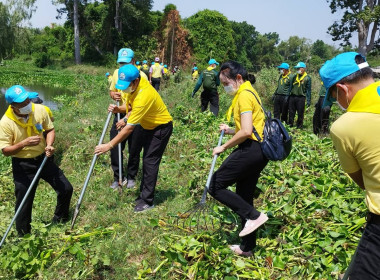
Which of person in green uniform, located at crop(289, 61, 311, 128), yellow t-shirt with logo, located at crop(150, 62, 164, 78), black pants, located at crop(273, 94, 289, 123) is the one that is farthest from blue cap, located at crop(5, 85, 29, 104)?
yellow t-shirt with logo, located at crop(150, 62, 164, 78)

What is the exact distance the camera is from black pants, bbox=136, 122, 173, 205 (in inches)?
163

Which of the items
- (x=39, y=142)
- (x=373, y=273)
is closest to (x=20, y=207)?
(x=39, y=142)

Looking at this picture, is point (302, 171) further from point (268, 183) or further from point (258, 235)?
point (258, 235)

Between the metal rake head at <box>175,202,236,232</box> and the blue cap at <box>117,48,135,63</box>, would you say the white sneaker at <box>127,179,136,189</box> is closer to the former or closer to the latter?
the metal rake head at <box>175,202,236,232</box>

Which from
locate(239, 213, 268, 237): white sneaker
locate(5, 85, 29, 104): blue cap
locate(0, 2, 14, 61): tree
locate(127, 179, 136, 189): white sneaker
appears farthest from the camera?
locate(0, 2, 14, 61): tree

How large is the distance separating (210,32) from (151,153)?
38.6 metres

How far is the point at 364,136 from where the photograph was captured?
1.57 m

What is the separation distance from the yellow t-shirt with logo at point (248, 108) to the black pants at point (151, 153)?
142cm

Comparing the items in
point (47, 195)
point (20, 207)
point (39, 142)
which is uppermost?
point (39, 142)

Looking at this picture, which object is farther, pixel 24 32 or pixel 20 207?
pixel 24 32

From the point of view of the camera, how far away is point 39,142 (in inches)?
147

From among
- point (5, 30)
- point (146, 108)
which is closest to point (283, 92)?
point (146, 108)

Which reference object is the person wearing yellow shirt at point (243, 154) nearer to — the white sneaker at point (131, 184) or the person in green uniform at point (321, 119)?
the white sneaker at point (131, 184)

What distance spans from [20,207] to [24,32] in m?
27.3
